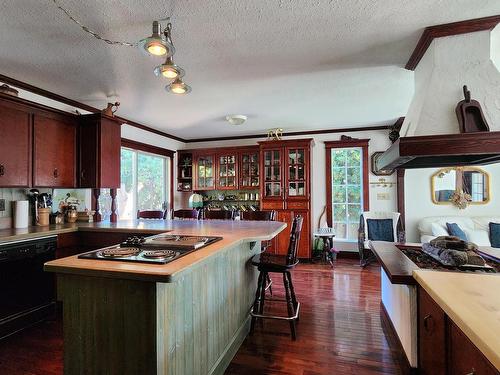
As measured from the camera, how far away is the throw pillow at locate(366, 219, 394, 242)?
15.4 ft

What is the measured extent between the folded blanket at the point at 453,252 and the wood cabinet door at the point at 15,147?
3.72m

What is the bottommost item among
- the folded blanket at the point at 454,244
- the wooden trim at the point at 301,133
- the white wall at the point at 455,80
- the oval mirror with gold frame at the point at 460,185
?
the folded blanket at the point at 454,244

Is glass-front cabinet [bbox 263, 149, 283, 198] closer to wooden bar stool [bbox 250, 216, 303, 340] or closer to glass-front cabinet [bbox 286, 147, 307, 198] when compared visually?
glass-front cabinet [bbox 286, 147, 307, 198]

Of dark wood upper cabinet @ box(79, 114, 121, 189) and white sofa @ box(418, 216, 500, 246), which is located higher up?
dark wood upper cabinet @ box(79, 114, 121, 189)

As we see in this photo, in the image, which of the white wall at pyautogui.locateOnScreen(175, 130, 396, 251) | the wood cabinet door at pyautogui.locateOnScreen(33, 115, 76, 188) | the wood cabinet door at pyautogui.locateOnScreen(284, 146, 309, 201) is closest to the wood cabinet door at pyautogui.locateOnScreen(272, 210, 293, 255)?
the wood cabinet door at pyautogui.locateOnScreen(284, 146, 309, 201)

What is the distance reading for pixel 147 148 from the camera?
513 cm

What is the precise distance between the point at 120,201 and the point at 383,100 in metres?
4.26

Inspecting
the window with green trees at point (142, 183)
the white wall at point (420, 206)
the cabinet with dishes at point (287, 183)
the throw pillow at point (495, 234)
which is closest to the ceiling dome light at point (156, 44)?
the window with green trees at point (142, 183)

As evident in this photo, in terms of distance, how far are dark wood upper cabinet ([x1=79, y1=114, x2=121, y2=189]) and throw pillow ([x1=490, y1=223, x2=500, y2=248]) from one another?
5596 millimetres

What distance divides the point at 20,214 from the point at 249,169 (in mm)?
3683

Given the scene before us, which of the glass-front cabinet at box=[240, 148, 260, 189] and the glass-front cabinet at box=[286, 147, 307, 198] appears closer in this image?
the glass-front cabinet at box=[286, 147, 307, 198]

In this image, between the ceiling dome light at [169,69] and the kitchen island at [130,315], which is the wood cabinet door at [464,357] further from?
the ceiling dome light at [169,69]

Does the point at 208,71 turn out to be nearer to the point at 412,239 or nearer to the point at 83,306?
the point at 83,306

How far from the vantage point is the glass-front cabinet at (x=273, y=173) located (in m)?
5.21
